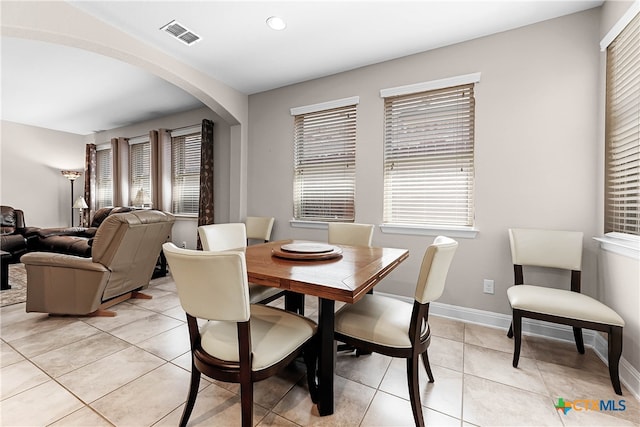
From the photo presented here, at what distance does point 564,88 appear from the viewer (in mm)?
2211

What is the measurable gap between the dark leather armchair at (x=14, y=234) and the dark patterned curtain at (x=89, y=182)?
4.19ft

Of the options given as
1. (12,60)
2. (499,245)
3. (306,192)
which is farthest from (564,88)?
(12,60)

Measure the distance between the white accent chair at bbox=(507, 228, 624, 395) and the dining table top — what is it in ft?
2.99

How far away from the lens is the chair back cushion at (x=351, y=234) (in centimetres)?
249

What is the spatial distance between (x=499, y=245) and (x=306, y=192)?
2210 mm

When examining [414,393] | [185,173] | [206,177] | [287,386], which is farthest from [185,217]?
[414,393]

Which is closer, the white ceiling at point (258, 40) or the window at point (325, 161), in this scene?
the white ceiling at point (258, 40)

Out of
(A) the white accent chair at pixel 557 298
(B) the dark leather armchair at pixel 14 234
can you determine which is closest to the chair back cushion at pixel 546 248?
(A) the white accent chair at pixel 557 298

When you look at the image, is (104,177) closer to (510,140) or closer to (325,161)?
(325,161)

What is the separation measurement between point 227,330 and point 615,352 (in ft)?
7.37

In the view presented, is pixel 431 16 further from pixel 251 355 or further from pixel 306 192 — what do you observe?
pixel 251 355

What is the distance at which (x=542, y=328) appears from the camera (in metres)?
2.31

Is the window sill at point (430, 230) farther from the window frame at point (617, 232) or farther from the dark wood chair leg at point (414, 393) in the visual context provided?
the dark wood chair leg at point (414, 393)

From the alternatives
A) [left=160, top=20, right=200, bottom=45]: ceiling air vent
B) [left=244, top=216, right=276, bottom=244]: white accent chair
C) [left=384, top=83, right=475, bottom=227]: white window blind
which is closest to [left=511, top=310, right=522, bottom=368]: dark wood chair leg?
[left=384, top=83, right=475, bottom=227]: white window blind
